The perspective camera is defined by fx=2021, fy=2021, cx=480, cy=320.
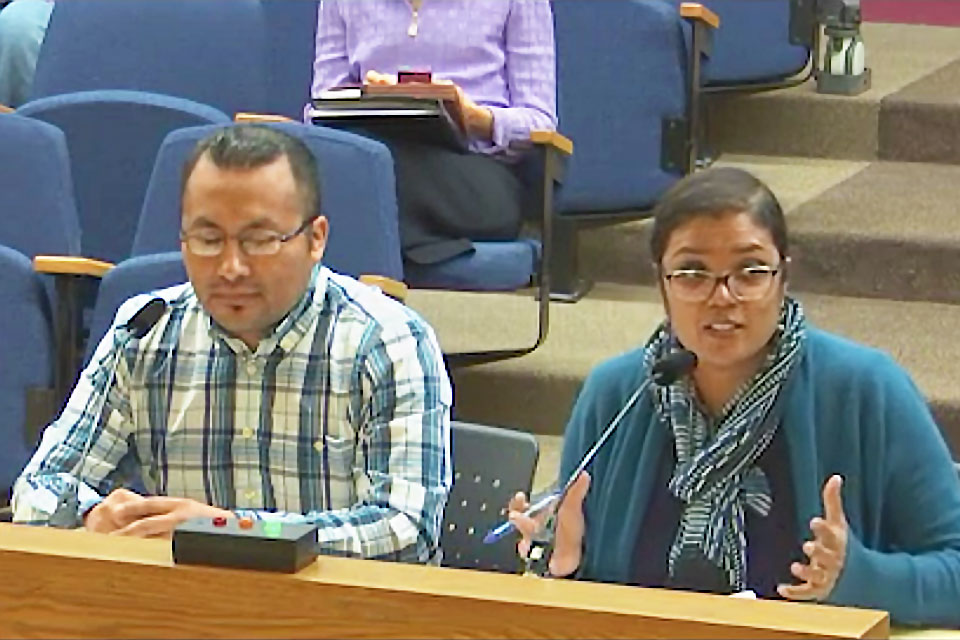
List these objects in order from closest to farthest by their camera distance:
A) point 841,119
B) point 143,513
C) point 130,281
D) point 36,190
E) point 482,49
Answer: point 143,513, point 130,281, point 36,190, point 482,49, point 841,119

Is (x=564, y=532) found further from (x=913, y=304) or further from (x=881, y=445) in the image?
(x=913, y=304)

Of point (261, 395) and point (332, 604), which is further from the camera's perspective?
point (261, 395)

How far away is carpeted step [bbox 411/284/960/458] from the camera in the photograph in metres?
3.28

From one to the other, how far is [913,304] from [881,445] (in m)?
1.80

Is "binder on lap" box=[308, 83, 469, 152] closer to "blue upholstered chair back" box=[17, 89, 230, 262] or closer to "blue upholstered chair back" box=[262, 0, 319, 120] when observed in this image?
"blue upholstered chair back" box=[17, 89, 230, 262]

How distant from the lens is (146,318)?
2182mm

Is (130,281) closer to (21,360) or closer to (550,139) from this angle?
(21,360)

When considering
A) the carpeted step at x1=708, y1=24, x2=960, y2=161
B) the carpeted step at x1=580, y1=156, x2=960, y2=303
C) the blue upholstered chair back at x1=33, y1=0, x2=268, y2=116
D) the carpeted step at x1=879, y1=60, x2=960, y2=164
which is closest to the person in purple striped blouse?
the blue upholstered chair back at x1=33, y1=0, x2=268, y2=116

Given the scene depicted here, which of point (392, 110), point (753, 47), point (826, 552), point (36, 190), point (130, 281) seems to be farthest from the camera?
point (753, 47)

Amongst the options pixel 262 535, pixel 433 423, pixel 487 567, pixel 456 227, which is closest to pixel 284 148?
pixel 433 423

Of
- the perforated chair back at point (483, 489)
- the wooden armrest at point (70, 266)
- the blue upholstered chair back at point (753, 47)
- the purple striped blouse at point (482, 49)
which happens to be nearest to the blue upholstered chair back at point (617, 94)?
the purple striped blouse at point (482, 49)

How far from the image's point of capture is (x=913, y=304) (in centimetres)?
364

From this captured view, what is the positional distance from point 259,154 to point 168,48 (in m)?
1.55

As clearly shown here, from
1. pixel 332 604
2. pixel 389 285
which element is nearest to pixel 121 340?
pixel 389 285
